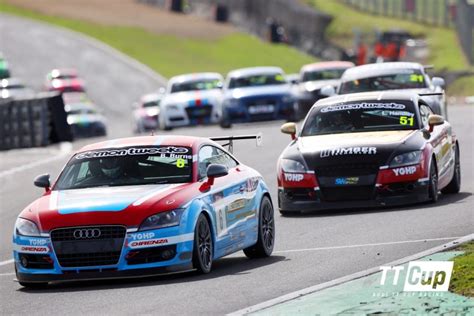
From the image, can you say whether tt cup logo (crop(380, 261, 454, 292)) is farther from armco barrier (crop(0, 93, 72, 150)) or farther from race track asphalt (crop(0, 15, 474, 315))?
armco barrier (crop(0, 93, 72, 150))

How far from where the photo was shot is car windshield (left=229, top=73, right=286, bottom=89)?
118ft

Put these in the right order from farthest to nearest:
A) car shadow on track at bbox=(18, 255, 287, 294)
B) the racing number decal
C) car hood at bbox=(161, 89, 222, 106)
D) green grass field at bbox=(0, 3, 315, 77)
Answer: green grass field at bbox=(0, 3, 315, 77)
car hood at bbox=(161, 89, 222, 106)
the racing number decal
car shadow on track at bbox=(18, 255, 287, 294)

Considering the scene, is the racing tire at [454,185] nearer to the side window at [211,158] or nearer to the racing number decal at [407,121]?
the racing number decal at [407,121]

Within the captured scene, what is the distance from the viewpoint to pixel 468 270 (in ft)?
34.4

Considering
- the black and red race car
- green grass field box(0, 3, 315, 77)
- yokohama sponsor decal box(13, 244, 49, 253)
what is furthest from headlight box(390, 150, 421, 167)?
green grass field box(0, 3, 315, 77)

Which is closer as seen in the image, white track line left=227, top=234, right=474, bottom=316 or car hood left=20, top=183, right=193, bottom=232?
white track line left=227, top=234, right=474, bottom=316

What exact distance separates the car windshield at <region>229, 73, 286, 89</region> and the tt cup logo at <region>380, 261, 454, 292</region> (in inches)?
984

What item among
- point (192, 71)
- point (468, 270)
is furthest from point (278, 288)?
point (192, 71)

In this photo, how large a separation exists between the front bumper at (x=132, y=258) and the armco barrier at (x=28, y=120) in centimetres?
2139

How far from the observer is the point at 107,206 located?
11930 millimetres

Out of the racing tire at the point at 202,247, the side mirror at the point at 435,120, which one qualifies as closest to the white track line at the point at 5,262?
the racing tire at the point at 202,247

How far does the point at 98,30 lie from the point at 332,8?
15.8 metres

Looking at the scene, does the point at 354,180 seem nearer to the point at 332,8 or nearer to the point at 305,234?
the point at 305,234

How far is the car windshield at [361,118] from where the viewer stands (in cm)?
1802
